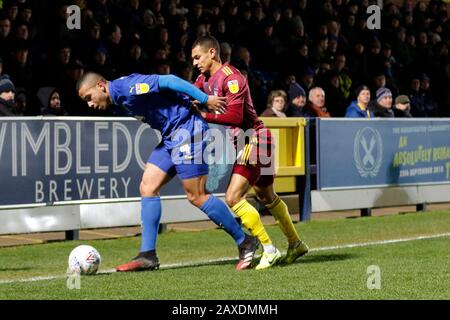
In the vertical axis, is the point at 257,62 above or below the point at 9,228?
above

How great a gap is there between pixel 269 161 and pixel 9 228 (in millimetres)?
3803

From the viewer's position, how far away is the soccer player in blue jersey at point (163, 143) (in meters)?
9.84

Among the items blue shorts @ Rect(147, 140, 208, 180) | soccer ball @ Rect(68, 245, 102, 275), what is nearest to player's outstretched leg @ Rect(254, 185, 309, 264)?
blue shorts @ Rect(147, 140, 208, 180)

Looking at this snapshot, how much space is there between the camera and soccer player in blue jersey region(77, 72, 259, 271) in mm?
9844

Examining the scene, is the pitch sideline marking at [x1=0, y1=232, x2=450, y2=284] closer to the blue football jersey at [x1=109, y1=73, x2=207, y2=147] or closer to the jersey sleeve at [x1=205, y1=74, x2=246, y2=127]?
the blue football jersey at [x1=109, y1=73, x2=207, y2=147]

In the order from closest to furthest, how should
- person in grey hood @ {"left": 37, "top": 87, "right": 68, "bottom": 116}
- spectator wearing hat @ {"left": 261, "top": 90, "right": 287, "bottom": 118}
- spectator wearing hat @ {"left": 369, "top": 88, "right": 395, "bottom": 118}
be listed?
person in grey hood @ {"left": 37, "top": 87, "right": 68, "bottom": 116}
spectator wearing hat @ {"left": 261, "top": 90, "right": 287, "bottom": 118}
spectator wearing hat @ {"left": 369, "top": 88, "right": 395, "bottom": 118}

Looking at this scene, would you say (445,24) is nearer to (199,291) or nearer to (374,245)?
(374,245)

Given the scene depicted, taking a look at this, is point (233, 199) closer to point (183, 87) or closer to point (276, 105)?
point (183, 87)

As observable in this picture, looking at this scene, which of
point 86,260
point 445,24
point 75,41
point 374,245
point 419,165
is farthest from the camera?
point 445,24

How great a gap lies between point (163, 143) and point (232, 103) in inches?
28.2

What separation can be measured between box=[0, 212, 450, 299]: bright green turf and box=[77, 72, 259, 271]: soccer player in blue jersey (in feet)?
1.07

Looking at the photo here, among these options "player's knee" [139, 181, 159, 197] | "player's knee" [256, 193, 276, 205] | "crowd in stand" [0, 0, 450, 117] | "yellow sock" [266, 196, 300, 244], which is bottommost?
"yellow sock" [266, 196, 300, 244]

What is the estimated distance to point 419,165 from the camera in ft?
58.2
